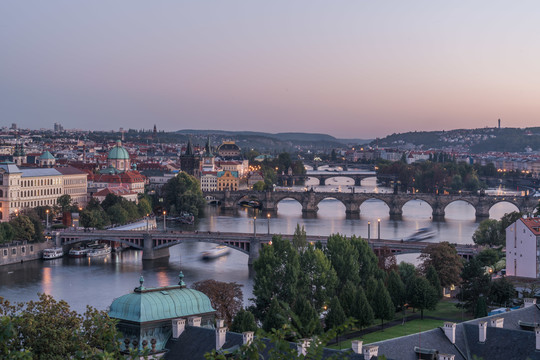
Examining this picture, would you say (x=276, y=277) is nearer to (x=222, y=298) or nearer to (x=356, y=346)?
(x=222, y=298)

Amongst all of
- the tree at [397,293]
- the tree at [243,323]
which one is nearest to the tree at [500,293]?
the tree at [397,293]

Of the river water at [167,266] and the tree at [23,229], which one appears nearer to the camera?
the river water at [167,266]

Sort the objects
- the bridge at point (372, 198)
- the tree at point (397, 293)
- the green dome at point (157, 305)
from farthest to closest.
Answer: the bridge at point (372, 198) → the tree at point (397, 293) → the green dome at point (157, 305)

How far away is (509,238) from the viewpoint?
3416 cm

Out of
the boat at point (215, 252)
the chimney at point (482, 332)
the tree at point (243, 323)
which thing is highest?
the chimney at point (482, 332)

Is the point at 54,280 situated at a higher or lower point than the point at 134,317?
lower

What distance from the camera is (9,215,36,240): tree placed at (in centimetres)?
4334

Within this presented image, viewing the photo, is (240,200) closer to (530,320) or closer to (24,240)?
(24,240)

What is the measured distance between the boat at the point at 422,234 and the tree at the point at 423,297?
76.0 feet

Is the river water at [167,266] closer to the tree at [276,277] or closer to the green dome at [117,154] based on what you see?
the tree at [276,277]

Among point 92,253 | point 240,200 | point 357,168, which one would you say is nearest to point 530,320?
point 92,253

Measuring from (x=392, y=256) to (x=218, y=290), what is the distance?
12.6m

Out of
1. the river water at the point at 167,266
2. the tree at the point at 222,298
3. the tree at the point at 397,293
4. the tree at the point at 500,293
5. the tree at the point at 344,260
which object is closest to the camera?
the tree at the point at 222,298

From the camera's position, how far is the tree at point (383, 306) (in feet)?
84.3
